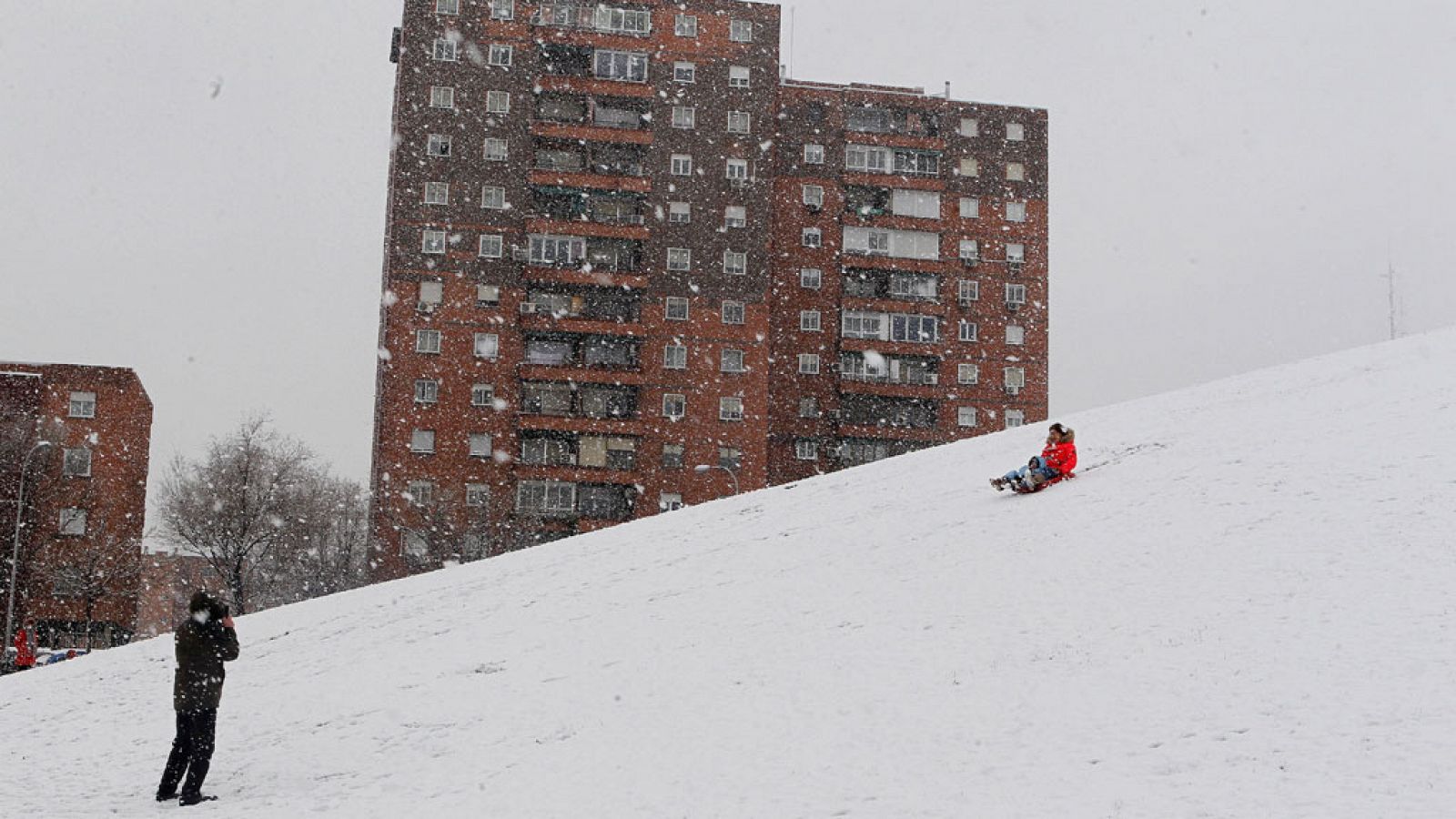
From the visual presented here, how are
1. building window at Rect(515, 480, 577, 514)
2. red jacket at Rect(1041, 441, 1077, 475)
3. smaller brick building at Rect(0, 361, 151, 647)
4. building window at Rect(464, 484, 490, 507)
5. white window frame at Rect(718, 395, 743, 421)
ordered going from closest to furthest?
red jacket at Rect(1041, 441, 1077, 475)
smaller brick building at Rect(0, 361, 151, 647)
building window at Rect(515, 480, 577, 514)
building window at Rect(464, 484, 490, 507)
white window frame at Rect(718, 395, 743, 421)

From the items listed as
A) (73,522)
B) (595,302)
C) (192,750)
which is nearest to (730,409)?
(595,302)

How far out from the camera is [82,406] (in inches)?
2719

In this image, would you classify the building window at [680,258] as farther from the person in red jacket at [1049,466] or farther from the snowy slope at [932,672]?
the person in red jacket at [1049,466]

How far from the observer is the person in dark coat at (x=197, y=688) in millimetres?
12320

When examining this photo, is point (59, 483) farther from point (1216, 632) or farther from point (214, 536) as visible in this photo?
point (1216, 632)

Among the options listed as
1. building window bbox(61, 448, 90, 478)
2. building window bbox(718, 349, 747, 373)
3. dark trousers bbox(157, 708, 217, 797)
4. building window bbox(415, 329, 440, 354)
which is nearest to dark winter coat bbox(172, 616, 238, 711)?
dark trousers bbox(157, 708, 217, 797)

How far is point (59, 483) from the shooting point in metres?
63.9

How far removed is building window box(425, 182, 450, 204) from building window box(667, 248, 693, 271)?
12949 millimetres

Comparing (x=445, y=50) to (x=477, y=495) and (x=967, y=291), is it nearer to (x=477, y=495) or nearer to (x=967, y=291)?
(x=477, y=495)

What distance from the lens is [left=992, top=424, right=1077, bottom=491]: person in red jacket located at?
71.4 ft

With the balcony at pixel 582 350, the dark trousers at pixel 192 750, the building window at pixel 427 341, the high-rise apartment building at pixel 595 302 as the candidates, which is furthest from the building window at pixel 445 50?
the dark trousers at pixel 192 750

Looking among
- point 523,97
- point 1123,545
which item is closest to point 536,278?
point 523,97

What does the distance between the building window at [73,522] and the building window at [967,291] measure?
53023mm

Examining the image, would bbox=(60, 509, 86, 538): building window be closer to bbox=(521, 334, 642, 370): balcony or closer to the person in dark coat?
bbox=(521, 334, 642, 370): balcony
